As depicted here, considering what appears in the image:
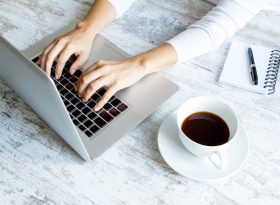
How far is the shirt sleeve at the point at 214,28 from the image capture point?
0.94m

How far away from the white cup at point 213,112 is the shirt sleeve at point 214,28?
8.2 inches

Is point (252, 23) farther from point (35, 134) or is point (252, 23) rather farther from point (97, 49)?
point (35, 134)

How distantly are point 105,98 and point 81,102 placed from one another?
0.06 meters

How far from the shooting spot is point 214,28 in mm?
969

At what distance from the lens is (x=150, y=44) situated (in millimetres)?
1003

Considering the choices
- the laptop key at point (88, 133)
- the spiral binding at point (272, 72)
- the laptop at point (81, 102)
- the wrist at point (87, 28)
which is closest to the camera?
the laptop at point (81, 102)

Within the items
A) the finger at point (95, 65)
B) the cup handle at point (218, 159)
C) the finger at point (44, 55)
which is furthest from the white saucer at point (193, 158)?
the finger at point (44, 55)

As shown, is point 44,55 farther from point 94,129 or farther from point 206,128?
point 206,128

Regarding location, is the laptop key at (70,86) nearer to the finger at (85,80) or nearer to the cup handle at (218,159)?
the finger at (85,80)

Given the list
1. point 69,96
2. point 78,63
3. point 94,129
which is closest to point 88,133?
point 94,129

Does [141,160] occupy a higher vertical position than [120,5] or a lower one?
lower

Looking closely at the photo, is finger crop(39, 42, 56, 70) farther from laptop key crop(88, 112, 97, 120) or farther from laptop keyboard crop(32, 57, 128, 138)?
laptop key crop(88, 112, 97, 120)

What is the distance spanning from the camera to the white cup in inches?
27.5

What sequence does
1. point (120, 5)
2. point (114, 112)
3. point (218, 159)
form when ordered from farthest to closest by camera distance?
point (120, 5) < point (114, 112) < point (218, 159)
